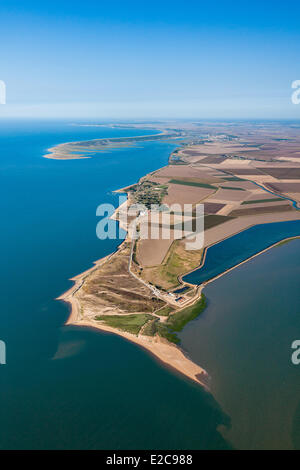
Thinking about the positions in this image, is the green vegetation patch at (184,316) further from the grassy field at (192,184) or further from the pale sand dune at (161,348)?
the grassy field at (192,184)

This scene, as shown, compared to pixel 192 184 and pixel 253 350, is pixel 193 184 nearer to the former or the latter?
pixel 192 184

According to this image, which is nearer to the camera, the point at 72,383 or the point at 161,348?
the point at 72,383

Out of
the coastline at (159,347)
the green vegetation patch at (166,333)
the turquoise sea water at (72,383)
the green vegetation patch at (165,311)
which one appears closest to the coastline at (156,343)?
the coastline at (159,347)

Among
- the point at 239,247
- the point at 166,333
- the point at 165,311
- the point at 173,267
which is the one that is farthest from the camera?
the point at 239,247

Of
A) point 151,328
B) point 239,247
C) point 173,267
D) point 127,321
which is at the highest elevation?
point 239,247

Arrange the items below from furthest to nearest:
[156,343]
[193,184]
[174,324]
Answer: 1. [193,184]
2. [174,324]
3. [156,343]

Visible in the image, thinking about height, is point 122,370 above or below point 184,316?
below

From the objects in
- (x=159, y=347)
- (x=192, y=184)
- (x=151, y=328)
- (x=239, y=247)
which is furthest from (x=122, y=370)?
(x=192, y=184)
